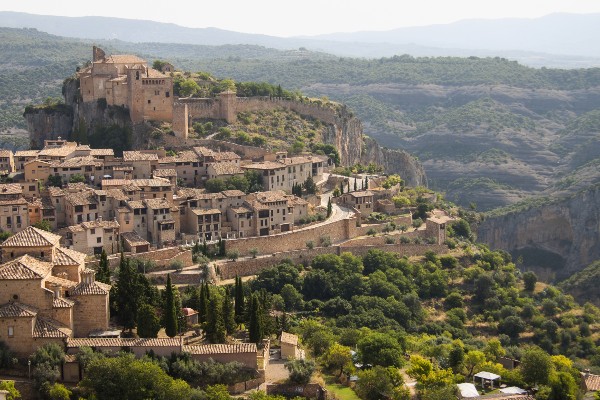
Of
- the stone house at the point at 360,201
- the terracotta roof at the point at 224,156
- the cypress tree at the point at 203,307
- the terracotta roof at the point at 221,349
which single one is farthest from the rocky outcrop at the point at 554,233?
the terracotta roof at the point at 221,349

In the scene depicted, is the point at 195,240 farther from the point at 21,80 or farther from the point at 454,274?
the point at 21,80

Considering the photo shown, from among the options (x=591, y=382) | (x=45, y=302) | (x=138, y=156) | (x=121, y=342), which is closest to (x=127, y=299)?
(x=121, y=342)

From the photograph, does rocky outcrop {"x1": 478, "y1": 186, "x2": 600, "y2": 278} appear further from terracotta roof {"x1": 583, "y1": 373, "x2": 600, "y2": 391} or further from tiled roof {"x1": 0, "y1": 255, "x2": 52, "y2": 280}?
tiled roof {"x1": 0, "y1": 255, "x2": 52, "y2": 280}

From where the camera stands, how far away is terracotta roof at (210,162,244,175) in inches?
2576

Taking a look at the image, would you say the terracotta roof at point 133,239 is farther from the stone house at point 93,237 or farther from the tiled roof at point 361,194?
the tiled roof at point 361,194

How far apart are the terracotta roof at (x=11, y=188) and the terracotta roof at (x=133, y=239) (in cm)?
659

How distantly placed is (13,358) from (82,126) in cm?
3993

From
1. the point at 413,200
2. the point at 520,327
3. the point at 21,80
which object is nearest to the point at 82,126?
the point at 413,200

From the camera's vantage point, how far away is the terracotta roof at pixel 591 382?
4619 centimetres

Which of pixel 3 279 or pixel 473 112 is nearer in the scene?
pixel 3 279

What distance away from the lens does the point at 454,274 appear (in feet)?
222

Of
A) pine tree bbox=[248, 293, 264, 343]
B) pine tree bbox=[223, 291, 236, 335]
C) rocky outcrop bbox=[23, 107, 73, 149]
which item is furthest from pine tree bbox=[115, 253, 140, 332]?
rocky outcrop bbox=[23, 107, 73, 149]

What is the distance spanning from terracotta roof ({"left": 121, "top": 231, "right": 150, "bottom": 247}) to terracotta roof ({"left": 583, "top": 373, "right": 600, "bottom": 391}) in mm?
24111

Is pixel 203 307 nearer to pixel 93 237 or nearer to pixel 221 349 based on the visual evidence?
pixel 221 349
